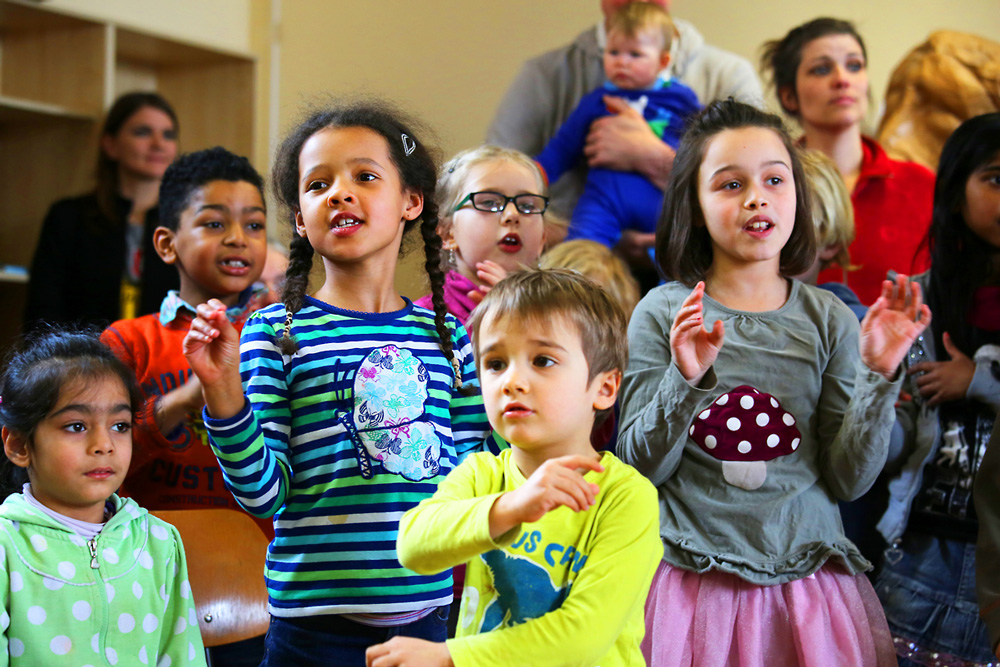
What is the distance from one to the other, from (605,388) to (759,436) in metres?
0.43

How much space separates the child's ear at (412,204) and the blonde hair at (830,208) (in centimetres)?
104

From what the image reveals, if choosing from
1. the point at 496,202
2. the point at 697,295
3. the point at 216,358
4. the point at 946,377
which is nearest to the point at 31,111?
the point at 496,202

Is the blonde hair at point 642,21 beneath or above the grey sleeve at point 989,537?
above

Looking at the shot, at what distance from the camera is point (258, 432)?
1.31 metres

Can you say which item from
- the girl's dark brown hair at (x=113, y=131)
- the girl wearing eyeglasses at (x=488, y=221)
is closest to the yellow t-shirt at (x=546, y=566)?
the girl wearing eyeglasses at (x=488, y=221)

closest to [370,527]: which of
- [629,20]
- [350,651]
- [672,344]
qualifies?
[350,651]

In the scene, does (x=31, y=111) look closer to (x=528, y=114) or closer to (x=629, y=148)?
(x=528, y=114)

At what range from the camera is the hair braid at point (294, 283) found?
1.41m

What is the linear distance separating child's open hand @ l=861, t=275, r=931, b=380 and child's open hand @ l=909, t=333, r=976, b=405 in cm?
53

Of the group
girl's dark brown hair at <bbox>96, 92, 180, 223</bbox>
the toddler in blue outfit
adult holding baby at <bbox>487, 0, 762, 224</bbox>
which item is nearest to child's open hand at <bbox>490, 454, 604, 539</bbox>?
the toddler in blue outfit

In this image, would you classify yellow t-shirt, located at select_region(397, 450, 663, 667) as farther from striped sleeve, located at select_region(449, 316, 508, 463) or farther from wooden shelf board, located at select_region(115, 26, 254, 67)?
wooden shelf board, located at select_region(115, 26, 254, 67)

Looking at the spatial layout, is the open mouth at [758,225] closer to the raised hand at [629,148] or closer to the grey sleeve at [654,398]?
the grey sleeve at [654,398]

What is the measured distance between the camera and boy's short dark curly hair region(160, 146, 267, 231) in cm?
215

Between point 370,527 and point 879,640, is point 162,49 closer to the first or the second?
point 370,527
